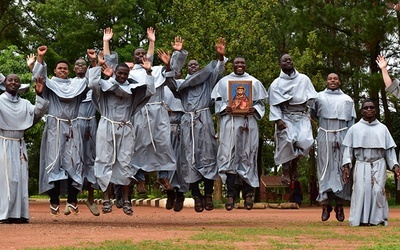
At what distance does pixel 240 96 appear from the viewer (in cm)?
1800

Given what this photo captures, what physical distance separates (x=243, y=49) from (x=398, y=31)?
6.12m

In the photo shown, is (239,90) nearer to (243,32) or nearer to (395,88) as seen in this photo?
(395,88)

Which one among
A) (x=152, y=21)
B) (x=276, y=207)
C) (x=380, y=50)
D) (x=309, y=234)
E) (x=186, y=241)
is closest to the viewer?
(x=186, y=241)

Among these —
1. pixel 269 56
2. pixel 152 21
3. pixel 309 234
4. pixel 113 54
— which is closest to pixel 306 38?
pixel 269 56

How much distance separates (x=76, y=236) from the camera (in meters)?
14.1

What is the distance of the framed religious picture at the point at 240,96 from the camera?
707 inches

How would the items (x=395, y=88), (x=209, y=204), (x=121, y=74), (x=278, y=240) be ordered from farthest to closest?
1. (x=209, y=204)
2. (x=395, y=88)
3. (x=121, y=74)
4. (x=278, y=240)

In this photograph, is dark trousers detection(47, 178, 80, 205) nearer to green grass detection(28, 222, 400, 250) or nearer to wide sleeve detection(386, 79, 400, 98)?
green grass detection(28, 222, 400, 250)

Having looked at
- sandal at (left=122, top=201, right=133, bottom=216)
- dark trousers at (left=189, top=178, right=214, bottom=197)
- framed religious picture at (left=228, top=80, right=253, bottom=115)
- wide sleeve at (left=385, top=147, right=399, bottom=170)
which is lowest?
sandal at (left=122, top=201, right=133, bottom=216)

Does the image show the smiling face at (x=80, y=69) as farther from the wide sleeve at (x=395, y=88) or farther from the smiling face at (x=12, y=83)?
the wide sleeve at (x=395, y=88)

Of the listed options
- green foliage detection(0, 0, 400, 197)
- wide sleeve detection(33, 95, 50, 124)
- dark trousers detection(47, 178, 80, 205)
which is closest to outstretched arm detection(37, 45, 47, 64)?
wide sleeve detection(33, 95, 50, 124)

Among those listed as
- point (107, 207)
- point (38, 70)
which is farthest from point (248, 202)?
point (38, 70)

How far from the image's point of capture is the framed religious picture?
59.0 feet

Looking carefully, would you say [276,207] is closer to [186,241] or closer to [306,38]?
[306,38]
